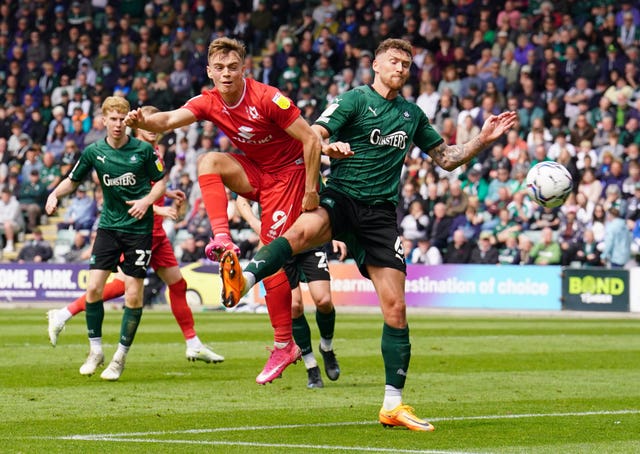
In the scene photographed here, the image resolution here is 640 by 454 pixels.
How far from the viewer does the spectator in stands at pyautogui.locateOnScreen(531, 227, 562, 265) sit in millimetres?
25922

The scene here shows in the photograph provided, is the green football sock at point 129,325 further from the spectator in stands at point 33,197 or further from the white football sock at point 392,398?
the spectator in stands at point 33,197

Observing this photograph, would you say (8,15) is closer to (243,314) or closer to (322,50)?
(322,50)

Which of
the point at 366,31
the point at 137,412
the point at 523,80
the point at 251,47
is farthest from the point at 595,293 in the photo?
the point at 137,412

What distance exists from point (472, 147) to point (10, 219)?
2461 cm

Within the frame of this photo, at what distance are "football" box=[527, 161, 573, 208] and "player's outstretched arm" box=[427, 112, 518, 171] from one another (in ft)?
4.29

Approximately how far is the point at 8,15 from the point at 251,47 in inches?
330

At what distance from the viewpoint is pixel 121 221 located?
1239 centimetres

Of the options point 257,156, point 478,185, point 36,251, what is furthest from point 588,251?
point 257,156

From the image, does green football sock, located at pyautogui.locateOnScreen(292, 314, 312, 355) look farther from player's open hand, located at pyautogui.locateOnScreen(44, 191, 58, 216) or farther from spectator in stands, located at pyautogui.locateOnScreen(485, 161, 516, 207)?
spectator in stands, located at pyautogui.locateOnScreen(485, 161, 516, 207)

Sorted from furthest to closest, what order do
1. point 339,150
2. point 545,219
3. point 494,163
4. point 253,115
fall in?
point 494,163
point 545,219
point 253,115
point 339,150

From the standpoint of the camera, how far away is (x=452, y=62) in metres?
30.6

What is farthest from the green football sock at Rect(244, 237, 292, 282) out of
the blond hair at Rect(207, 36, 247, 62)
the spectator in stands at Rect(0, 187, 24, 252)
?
the spectator in stands at Rect(0, 187, 24, 252)

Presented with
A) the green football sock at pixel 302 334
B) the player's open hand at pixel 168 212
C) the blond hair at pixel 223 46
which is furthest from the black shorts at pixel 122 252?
the blond hair at pixel 223 46

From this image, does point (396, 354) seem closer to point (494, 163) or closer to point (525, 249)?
point (525, 249)
